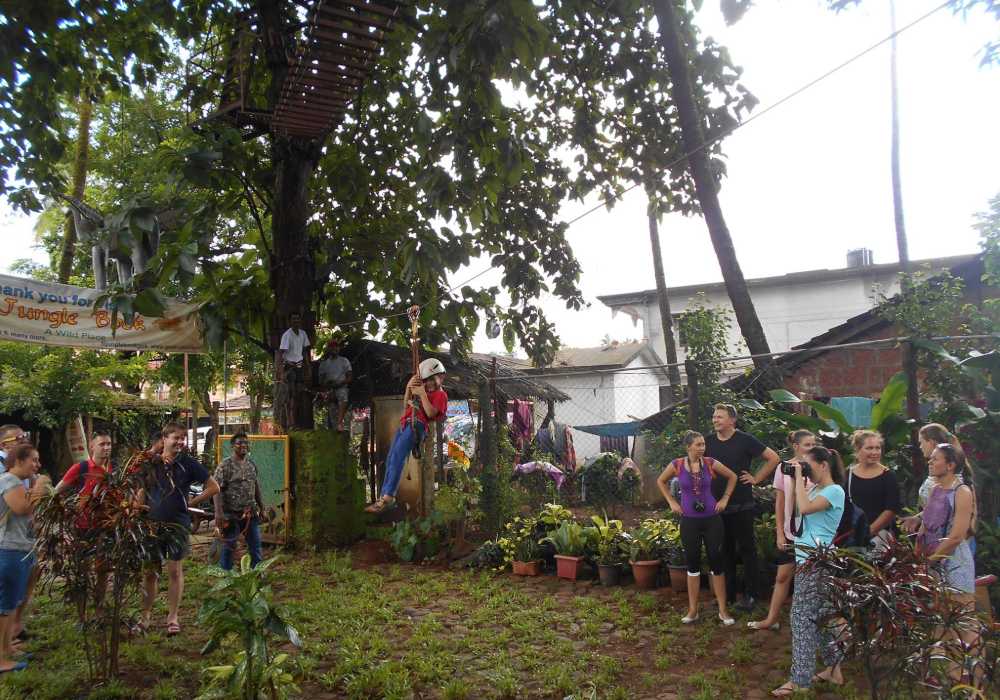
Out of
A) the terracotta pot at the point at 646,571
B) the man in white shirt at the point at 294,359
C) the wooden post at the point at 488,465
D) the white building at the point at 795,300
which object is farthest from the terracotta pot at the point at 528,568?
the white building at the point at 795,300

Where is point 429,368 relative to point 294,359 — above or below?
below

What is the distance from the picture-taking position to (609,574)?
8.09 metres

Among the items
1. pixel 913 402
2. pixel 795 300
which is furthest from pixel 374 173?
pixel 795 300

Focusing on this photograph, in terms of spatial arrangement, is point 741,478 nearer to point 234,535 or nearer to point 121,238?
point 234,535

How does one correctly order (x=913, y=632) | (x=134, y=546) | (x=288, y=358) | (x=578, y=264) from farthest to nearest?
(x=578, y=264) → (x=288, y=358) → (x=134, y=546) → (x=913, y=632)

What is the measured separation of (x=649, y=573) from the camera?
7.84 m

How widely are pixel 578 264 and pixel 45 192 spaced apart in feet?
26.1

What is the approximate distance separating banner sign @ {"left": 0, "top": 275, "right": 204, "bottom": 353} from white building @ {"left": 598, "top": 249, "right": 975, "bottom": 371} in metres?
16.3

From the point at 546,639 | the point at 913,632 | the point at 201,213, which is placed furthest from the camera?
the point at 201,213

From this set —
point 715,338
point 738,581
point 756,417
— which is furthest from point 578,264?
point 738,581

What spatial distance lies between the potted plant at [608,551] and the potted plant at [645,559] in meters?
0.20

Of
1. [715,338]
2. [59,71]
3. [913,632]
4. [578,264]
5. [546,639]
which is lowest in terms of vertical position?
[546,639]

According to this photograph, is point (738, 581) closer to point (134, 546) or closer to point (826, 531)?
point (826, 531)

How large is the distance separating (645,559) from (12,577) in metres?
5.77
